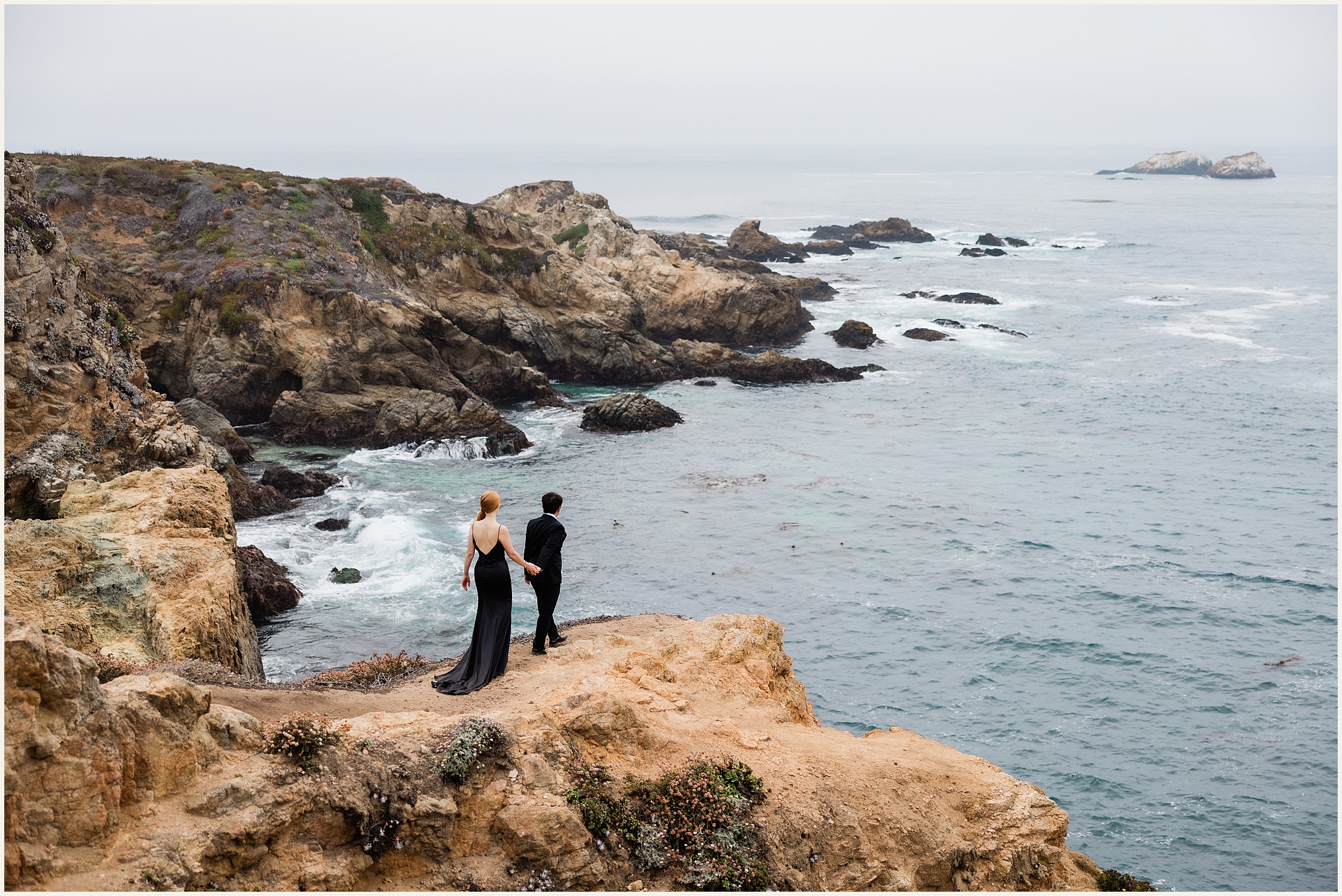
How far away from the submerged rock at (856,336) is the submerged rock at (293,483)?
35442 millimetres

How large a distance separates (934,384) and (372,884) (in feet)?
150

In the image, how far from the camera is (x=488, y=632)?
10.7 meters

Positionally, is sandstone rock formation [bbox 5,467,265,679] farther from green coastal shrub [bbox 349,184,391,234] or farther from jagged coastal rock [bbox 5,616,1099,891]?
green coastal shrub [bbox 349,184,391,234]

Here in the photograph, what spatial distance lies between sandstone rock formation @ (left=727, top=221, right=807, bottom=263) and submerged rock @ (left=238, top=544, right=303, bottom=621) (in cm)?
7470

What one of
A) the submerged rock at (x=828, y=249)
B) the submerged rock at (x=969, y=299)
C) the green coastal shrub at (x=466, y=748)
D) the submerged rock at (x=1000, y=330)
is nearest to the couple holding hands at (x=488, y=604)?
the green coastal shrub at (x=466, y=748)

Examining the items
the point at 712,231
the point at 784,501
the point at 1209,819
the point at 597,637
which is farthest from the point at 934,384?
the point at 712,231

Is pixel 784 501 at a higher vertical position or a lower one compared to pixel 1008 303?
lower

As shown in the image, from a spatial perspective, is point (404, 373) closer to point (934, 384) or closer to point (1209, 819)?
point (934, 384)

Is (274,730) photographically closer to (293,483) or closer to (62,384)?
(62,384)

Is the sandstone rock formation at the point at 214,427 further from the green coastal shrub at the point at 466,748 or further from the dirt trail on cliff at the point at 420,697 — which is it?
the green coastal shrub at the point at 466,748

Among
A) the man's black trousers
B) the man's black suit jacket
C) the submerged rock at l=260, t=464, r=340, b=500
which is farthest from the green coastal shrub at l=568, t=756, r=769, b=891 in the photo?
Answer: the submerged rock at l=260, t=464, r=340, b=500

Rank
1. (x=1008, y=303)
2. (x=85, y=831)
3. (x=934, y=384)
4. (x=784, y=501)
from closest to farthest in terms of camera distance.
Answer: (x=85, y=831) < (x=784, y=501) < (x=934, y=384) < (x=1008, y=303)

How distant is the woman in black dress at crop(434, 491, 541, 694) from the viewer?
10.5m

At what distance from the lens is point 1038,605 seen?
2544 centimetres
